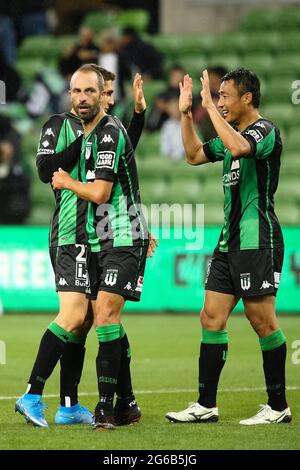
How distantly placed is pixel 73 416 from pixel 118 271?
101 cm

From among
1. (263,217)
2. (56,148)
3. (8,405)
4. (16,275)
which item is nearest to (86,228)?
(56,148)

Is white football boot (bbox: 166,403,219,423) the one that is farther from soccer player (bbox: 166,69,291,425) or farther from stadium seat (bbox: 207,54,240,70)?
stadium seat (bbox: 207,54,240,70)

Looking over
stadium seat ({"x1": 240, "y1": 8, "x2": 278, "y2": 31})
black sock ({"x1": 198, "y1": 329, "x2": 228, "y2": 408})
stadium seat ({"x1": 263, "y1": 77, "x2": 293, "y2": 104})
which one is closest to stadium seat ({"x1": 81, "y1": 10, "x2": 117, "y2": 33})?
stadium seat ({"x1": 240, "y1": 8, "x2": 278, "y2": 31})

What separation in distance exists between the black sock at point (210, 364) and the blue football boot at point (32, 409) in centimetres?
104

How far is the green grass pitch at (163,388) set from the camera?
20.8ft

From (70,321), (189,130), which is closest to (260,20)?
(189,130)

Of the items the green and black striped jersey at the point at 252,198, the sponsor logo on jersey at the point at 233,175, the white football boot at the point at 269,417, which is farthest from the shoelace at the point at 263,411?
the sponsor logo on jersey at the point at 233,175

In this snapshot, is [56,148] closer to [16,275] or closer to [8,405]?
[8,405]

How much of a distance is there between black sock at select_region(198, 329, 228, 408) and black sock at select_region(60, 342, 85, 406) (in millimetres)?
788

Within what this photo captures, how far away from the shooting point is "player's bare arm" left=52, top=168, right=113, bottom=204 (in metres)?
6.73

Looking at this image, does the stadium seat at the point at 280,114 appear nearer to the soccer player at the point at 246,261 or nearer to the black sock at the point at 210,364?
the soccer player at the point at 246,261

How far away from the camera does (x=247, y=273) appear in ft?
23.4

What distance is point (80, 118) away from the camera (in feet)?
23.1
